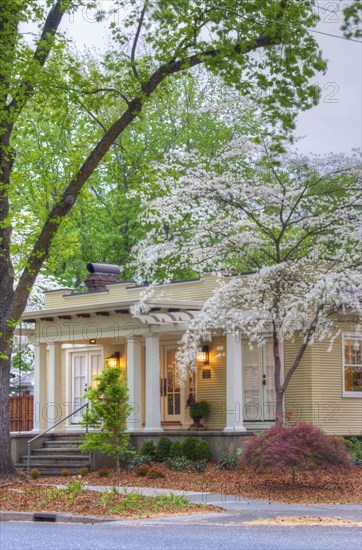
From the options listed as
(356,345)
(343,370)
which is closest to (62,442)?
(343,370)

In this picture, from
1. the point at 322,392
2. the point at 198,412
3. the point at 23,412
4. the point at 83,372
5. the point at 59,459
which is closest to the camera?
the point at 322,392

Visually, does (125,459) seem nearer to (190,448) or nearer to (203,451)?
(190,448)

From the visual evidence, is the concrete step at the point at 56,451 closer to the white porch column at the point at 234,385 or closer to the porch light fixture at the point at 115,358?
the porch light fixture at the point at 115,358

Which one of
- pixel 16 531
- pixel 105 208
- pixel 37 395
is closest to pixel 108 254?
pixel 105 208

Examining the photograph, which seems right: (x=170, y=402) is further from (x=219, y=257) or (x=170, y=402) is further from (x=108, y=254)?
(x=108, y=254)

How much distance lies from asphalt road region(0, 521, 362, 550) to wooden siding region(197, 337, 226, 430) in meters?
11.8

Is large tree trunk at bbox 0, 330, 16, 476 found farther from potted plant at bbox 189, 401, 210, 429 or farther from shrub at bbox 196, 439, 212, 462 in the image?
potted plant at bbox 189, 401, 210, 429

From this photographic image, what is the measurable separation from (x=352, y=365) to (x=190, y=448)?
510 centimetres

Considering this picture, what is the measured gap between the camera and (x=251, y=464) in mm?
19906

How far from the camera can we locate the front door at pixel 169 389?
2852 centimetres

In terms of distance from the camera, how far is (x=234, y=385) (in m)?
25.0

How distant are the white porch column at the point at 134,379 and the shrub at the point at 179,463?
82.7 inches

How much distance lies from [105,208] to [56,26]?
70.9ft

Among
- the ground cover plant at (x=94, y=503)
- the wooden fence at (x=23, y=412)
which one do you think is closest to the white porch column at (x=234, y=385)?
the ground cover plant at (x=94, y=503)
